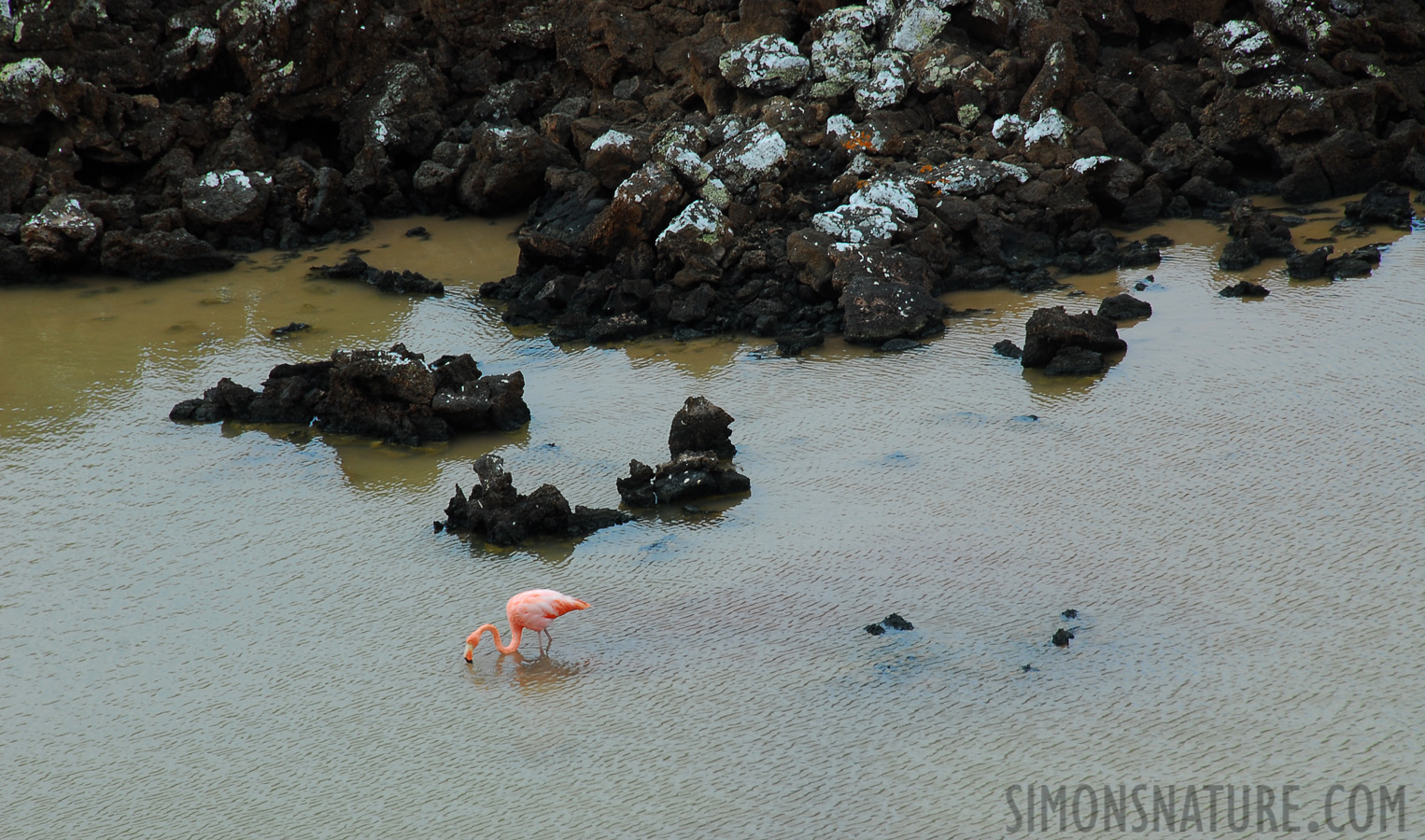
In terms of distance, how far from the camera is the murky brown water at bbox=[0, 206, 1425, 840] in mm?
4652

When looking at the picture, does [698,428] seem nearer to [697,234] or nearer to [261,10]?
[697,234]

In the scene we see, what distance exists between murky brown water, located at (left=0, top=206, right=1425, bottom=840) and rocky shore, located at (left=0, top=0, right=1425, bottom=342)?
1.12 m

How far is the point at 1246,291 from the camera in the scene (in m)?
9.24

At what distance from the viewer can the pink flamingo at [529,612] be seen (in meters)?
5.45

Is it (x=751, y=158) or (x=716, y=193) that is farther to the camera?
(x=751, y=158)

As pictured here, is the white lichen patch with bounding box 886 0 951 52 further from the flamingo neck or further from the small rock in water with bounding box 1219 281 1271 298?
the flamingo neck

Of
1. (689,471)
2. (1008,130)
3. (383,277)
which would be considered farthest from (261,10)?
(689,471)

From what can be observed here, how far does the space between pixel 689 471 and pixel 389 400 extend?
2.58m

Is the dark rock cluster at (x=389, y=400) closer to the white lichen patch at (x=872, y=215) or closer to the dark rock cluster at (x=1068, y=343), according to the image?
the white lichen patch at (x=872, y=215)

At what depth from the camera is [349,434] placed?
8.33 meters

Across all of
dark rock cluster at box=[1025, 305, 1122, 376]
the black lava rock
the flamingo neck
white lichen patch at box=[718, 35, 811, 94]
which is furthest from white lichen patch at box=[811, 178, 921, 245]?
the flamingo neck

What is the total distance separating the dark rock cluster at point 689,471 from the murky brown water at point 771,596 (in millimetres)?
162

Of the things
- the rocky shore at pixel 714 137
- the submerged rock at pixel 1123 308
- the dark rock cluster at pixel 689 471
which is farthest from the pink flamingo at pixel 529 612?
the submerged rock at pixel 1123 308

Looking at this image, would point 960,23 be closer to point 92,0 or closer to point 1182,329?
point 1182,329
